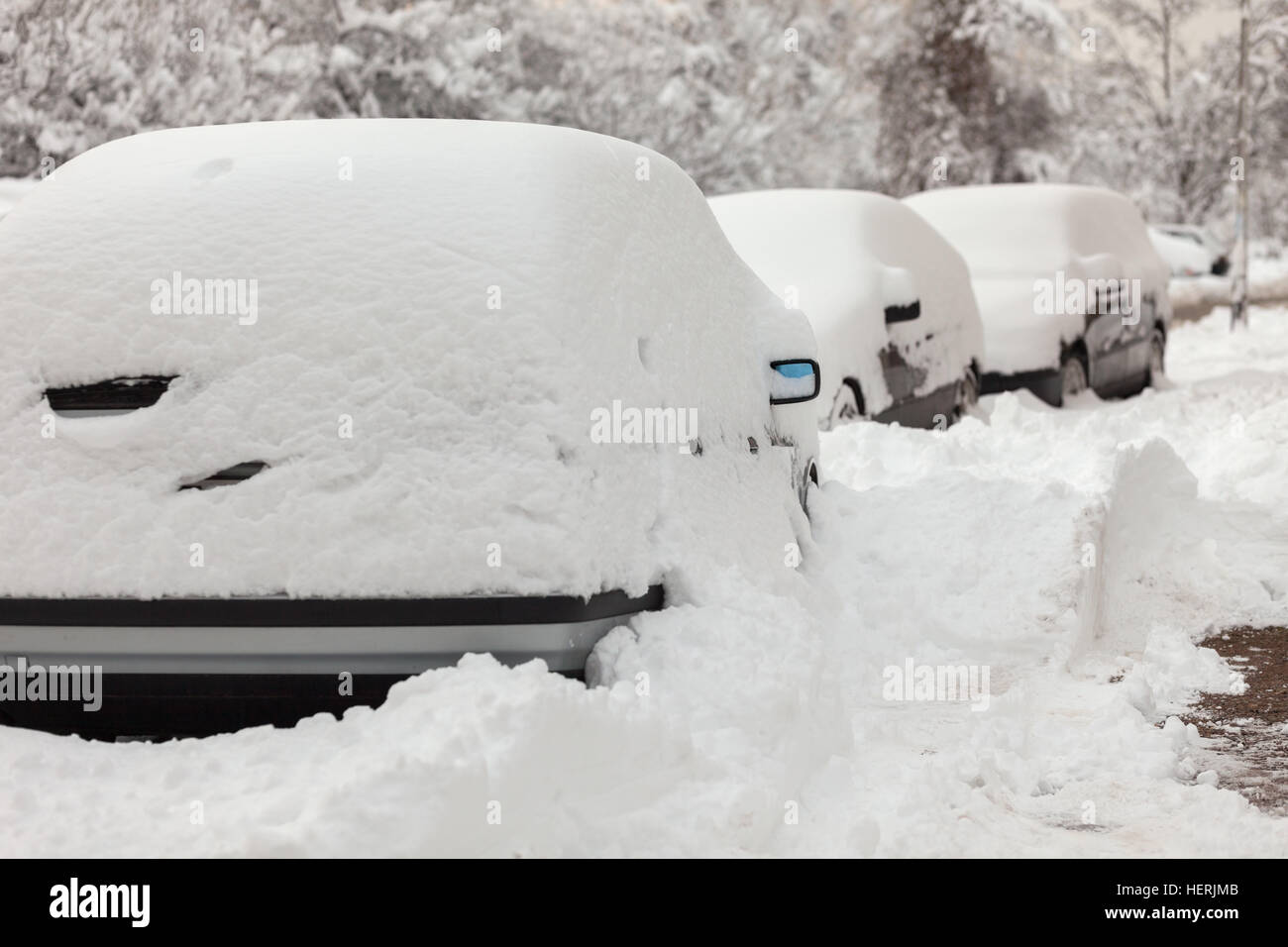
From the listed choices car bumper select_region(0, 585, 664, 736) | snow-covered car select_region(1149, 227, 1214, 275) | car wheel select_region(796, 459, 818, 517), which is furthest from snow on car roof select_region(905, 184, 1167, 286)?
snow-covered car select_region(1149, 227, 1214, 275)

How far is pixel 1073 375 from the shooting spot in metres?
11.5

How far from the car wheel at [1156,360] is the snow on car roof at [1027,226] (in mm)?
705

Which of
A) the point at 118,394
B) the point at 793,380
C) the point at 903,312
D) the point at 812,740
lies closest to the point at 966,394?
the point at 903,312

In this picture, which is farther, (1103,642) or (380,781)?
(1103,642)

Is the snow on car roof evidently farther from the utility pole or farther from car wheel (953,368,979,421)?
the utility pole

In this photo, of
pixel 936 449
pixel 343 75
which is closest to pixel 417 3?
pixel 343 75

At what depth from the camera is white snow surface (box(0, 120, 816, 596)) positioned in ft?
10.9

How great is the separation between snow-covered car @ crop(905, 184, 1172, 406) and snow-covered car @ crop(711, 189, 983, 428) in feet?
3.41

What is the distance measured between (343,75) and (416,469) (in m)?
21.9

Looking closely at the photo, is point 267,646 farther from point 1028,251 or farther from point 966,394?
point 1028,251

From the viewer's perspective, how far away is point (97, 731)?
3.41 meters

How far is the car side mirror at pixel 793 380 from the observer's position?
483 cm

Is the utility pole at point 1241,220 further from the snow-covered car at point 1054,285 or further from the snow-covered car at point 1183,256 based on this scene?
the snow-covered car at point 1183,256
